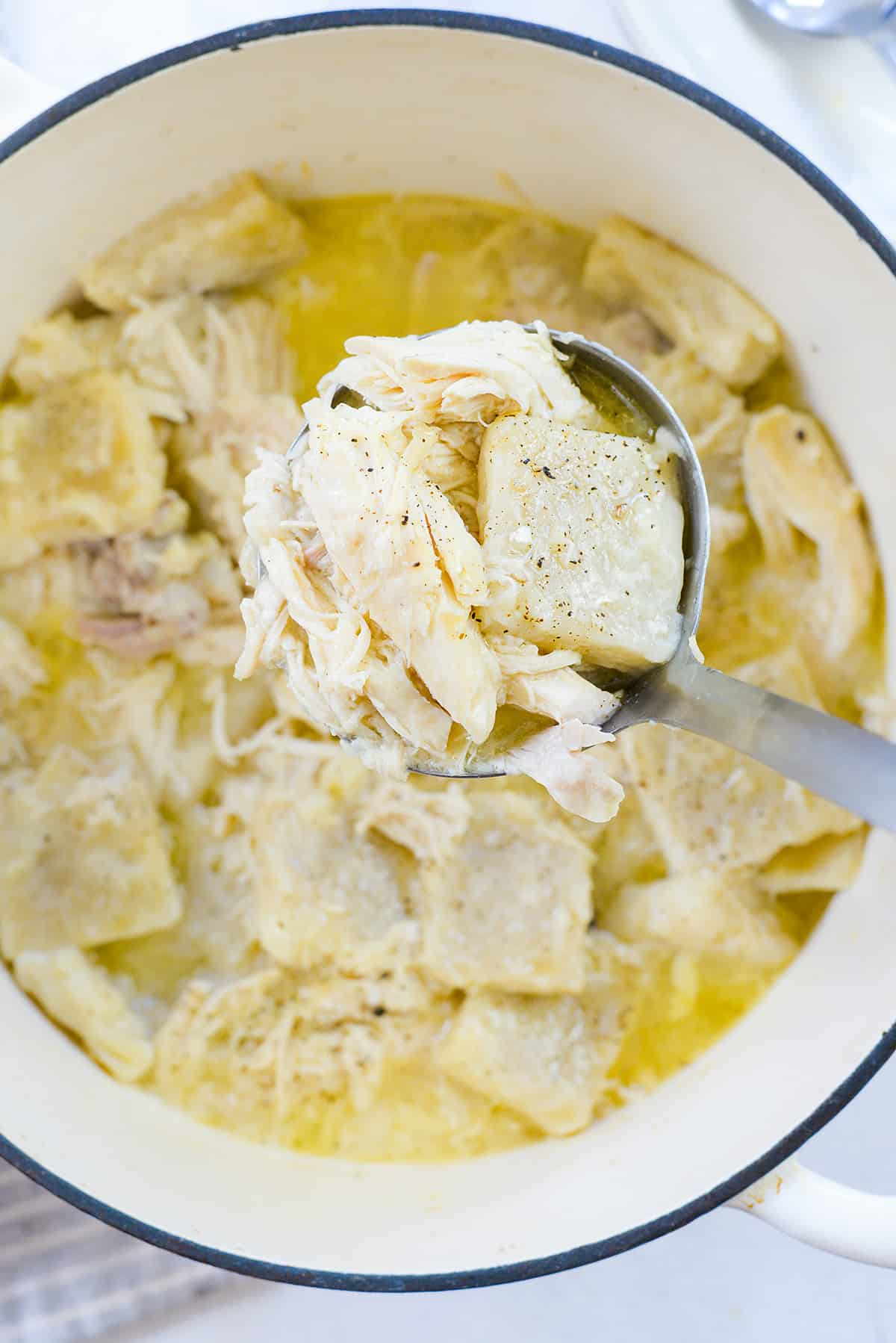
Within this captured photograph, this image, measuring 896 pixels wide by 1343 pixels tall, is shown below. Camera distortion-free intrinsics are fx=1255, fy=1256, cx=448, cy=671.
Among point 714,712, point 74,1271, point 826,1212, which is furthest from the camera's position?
point 74,1271

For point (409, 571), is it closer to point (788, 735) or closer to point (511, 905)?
point (788, 735)

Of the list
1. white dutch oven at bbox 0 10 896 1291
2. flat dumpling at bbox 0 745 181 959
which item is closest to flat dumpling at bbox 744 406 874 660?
white dutch oven at bbox 0 10 896 1291

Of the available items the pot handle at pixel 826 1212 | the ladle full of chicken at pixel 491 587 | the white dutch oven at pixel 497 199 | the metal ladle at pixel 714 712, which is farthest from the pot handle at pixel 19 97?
the pot handle at pixel 826 1212

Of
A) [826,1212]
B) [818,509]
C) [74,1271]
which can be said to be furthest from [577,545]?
[74,1271]

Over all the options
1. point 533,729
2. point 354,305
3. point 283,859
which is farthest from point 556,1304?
point 354,305

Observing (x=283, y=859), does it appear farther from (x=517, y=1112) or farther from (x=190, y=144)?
(x=190, y=144)

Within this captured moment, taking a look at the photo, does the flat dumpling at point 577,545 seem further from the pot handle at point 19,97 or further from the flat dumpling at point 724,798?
the pot handle at point 19,97
